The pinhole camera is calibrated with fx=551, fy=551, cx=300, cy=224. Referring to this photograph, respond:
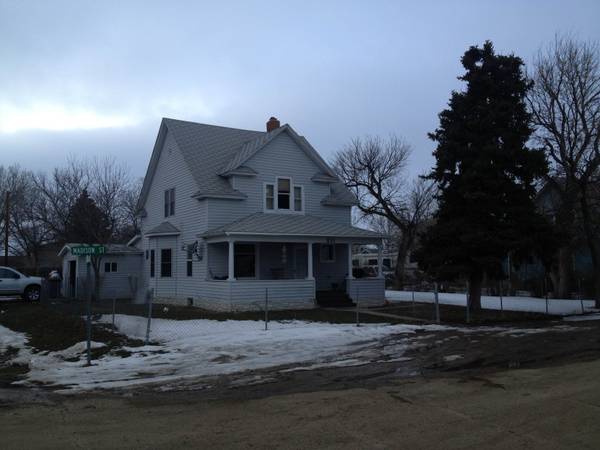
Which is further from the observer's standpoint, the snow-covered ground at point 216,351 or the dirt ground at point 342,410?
the snow-covered ground at point 216,351

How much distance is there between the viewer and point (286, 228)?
23.3m

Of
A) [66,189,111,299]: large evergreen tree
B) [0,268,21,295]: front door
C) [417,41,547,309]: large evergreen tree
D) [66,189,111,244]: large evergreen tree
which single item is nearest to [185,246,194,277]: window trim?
[66,189,111,299]: large evergreen tree

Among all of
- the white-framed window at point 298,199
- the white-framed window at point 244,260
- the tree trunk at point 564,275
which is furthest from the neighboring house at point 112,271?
the tree trunk at point 564,275

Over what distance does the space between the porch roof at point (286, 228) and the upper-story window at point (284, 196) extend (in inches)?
19.2

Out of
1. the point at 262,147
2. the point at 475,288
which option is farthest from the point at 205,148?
the point at 475,288

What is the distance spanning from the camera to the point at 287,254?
83.7 ft

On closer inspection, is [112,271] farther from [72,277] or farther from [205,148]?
[205,148]

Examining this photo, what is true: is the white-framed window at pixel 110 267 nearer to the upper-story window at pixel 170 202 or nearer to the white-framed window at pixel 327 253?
the upper-story window at pixel 170 202

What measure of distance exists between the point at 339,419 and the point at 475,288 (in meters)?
15.9

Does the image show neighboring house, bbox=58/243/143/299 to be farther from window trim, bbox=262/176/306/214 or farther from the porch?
window trim, bbox=262/176/306/214

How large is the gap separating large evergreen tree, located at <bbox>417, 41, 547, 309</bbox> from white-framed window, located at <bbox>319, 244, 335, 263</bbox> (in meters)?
6.14

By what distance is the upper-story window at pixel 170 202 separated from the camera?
27.2 metres

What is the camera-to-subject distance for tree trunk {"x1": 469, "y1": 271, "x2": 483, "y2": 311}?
20.7 metres

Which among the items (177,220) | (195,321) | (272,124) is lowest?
(195,321)
